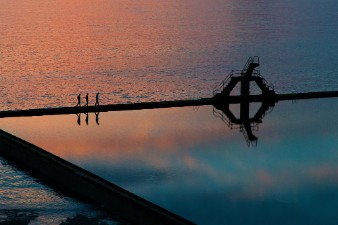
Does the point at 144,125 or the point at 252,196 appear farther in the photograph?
the point at 144,125

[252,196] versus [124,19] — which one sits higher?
[124,19]

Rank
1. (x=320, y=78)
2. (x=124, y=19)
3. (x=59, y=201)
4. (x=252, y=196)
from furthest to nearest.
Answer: (x=124, y=19), (x=320, y=78), (x=252, y=196), (x=59, y=201)

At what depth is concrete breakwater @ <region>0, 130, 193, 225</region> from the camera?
32.8 meters

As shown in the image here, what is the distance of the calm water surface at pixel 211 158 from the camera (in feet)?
128

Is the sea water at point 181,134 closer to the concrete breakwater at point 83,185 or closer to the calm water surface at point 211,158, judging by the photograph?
the calm water surface at point 211,158

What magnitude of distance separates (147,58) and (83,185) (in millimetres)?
71841

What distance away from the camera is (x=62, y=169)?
129ft

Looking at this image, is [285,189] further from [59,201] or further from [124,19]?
[124,19]

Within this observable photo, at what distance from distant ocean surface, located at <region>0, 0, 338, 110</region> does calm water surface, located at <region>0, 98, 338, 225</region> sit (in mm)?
13608

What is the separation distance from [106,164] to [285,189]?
40.5 ft

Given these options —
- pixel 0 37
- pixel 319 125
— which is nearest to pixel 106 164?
pixel 319 125

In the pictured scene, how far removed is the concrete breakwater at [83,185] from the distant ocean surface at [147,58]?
2482 centimetres

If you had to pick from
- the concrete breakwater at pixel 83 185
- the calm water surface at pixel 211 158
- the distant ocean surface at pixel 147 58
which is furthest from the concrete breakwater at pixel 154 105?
the distant ocean surface at pixel 147 58

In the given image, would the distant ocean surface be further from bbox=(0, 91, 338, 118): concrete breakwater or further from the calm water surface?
the calm water surface
